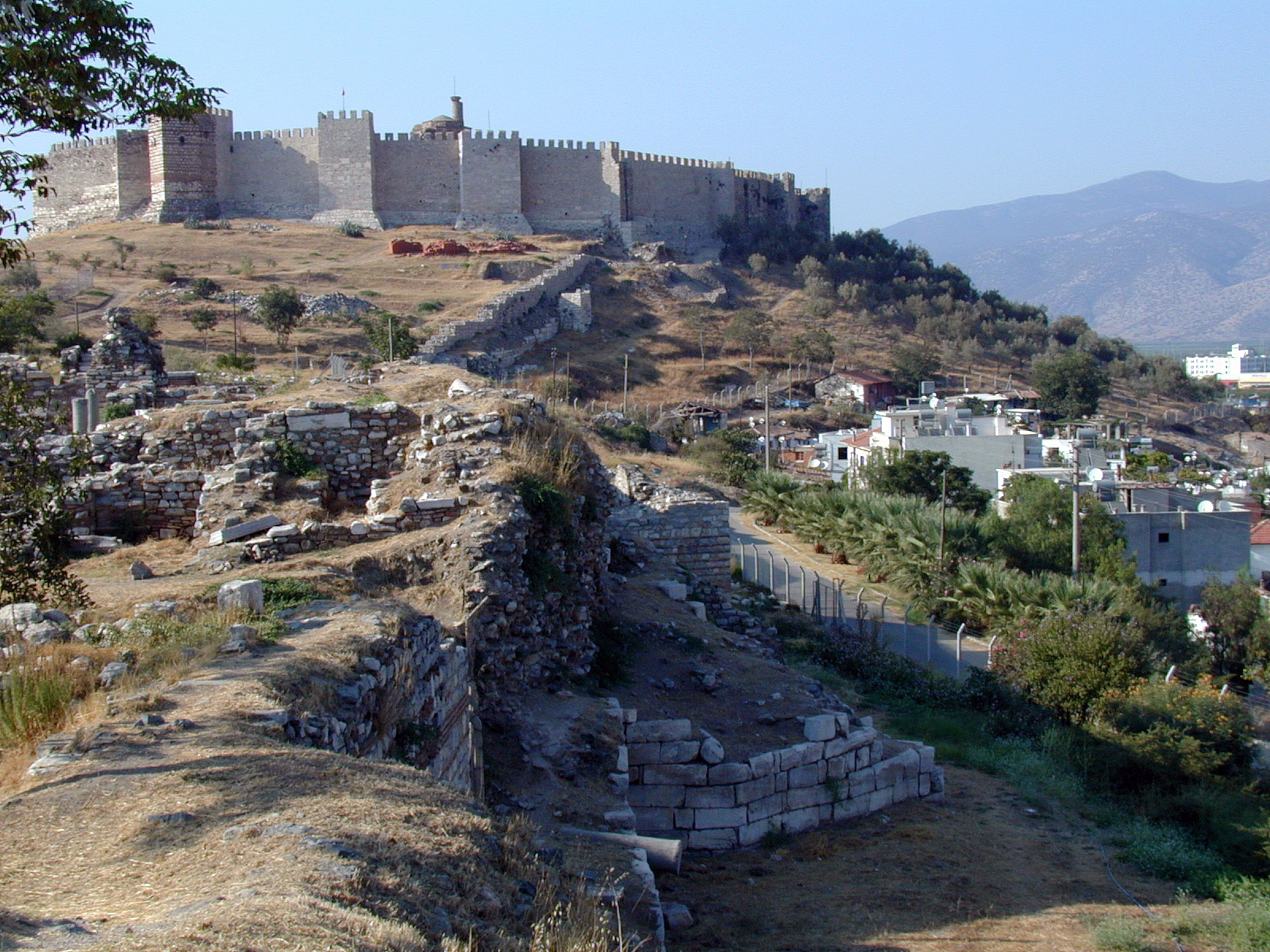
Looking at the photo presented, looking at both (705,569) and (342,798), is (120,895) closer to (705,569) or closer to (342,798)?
(342,798)

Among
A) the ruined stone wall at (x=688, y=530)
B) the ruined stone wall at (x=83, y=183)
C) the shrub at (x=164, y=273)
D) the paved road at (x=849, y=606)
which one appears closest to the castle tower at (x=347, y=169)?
the ruined stone wall at (x=83, y=183)

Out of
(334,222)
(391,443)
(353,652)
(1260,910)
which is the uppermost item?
(334,222)

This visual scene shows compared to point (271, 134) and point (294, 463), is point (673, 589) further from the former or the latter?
point (271, 134)

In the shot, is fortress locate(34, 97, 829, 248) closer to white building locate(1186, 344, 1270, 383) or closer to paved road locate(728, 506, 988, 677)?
paved road locate(728, 506, 988, 677)

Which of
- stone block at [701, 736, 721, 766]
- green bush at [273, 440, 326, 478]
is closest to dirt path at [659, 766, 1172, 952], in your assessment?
stone block at [701, 736, 721, 766]

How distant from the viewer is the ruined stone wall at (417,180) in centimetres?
5856

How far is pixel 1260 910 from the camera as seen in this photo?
6.62 meters

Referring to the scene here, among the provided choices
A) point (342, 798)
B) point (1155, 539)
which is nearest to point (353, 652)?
point (342, 798)

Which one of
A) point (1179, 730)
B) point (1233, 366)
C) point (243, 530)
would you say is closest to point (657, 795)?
point (243, 530)

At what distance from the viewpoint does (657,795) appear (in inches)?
276

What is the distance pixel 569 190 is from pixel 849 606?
155ft

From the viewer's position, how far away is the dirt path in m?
5.89

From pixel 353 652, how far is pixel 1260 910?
17.6ft

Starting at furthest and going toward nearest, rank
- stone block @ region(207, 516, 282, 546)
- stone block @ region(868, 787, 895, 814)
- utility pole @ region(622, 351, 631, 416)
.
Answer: utility pole @ region(622, 351, 631, 416) < stone block @ region(868, 787, 895, 814) < stone block @ region(207, 516, 282, 546)
